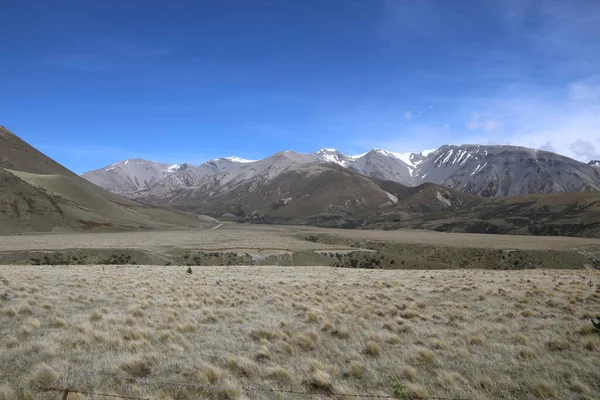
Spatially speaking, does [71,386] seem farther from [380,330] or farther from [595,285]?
[595,285]

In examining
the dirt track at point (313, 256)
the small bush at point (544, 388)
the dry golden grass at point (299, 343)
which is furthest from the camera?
the dirt track at point (313, 256)

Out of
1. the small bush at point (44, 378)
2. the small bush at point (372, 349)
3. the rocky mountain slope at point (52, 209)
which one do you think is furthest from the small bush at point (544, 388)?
the rocky mountain slope at point (52, 209)

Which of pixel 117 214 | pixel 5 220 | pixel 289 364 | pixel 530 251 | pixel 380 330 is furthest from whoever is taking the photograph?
pixel 117 214

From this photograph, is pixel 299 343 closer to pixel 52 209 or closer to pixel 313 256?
pixel 313 256

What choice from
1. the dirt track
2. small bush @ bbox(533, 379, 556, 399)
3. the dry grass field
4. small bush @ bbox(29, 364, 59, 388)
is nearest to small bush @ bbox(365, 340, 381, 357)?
small bush @ bbox(533, 379, 556, 399)

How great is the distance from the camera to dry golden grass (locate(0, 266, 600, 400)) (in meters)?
7.73

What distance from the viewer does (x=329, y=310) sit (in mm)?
15109

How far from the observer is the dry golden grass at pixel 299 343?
7727 millimetres

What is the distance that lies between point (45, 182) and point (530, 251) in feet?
572

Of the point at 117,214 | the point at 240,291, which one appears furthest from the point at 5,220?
the point at 240,291

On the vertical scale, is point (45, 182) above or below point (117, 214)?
above

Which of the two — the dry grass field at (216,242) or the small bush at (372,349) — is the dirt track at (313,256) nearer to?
the dry grass field at (216,242)

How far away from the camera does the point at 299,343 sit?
10.7m

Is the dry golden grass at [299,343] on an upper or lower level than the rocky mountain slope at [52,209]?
lower
